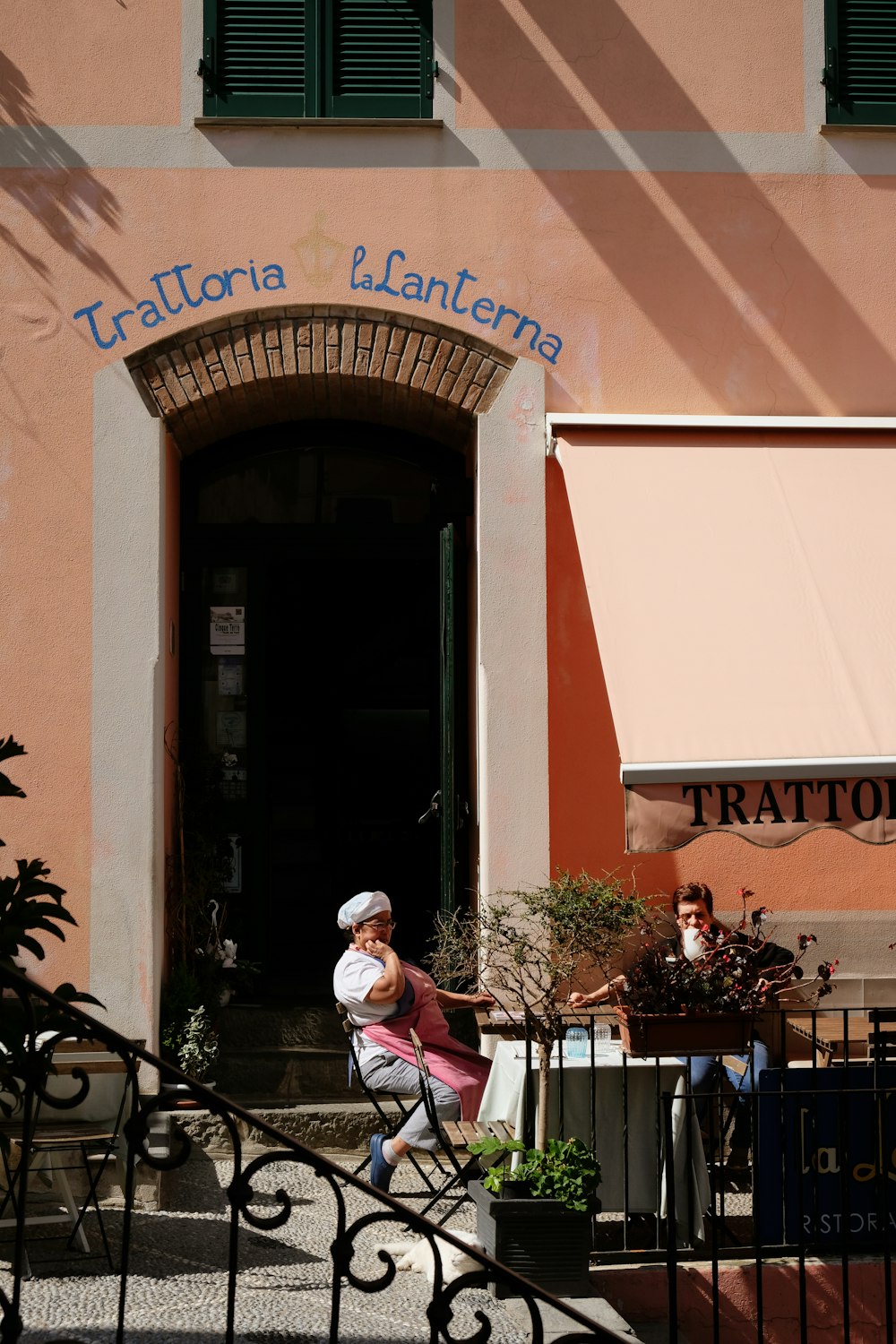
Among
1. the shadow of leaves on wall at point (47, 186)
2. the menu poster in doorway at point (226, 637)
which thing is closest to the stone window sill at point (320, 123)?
the shadow of leaves on wall at point (47, 186)

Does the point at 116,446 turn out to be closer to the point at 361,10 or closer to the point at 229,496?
the point at 229,496

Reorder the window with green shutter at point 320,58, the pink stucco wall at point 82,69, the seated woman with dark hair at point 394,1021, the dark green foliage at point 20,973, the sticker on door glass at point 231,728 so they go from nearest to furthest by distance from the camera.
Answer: the dark green foliage at point 20,973
the seated woman with dark hair at point 394,1021
the pink stucco wall at point 82,69
the window with green shutter at point 320,58
the sticker on door glass at point 231,728

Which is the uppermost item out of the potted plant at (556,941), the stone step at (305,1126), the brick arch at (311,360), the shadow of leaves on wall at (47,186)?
the shadow of leaves on wall at (47,186)

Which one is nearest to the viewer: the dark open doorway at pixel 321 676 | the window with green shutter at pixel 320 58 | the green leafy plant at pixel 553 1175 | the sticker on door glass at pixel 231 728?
the green leafy plant at pixel 553 1175

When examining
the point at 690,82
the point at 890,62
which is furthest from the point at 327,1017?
the point at 890,62

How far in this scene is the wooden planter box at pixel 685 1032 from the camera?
575 centimetres

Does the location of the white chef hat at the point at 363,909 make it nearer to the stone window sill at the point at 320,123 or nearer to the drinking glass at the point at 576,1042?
the drinking glass at the point at 576,1042

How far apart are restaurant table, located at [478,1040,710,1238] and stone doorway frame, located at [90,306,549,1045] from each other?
1396mm

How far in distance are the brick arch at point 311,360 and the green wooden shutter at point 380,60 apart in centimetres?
112

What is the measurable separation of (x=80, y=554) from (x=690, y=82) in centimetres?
404

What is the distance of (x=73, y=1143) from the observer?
18.8 feet

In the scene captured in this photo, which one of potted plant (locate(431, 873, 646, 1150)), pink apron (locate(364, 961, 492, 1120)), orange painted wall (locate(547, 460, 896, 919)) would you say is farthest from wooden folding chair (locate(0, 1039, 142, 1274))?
orange painted wall (locate(547, 460, 896, 919))

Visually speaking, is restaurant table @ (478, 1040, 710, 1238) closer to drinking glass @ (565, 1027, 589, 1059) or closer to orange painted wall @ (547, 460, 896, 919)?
drinking glass @ (565, 1027, 589, 1059)

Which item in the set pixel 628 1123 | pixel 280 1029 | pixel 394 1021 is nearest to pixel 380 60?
pixel 394 1021
